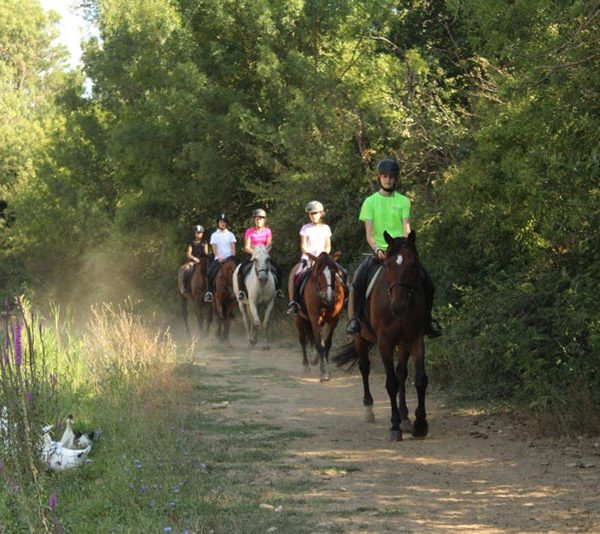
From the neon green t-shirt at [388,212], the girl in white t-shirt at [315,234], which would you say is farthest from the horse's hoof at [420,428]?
the girl in white t-shirt at [315,234]

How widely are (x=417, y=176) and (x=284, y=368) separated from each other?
3.89 meters

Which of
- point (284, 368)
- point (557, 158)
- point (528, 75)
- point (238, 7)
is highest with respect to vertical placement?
point (238, 7)

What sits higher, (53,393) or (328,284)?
(328,284)

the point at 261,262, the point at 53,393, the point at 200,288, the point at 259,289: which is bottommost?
the point at 53,393

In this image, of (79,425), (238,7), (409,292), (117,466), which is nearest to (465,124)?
(409,292)

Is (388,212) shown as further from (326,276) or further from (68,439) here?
(326,276)

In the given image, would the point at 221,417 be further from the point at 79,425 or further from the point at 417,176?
the point at 417,176

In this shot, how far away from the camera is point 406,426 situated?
423 inches

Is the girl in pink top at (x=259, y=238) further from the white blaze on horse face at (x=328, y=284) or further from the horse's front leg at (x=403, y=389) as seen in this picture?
the horse's front leg at (x=403, y=389)

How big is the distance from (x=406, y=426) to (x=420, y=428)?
31 cm

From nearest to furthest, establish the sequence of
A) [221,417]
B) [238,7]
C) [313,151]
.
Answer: [221,417] → [313,151] → [238,7]

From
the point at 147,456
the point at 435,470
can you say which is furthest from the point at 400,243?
the point at 147,456

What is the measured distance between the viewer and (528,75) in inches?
416

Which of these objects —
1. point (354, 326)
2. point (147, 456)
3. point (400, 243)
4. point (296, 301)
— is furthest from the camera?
point (296, 301)
